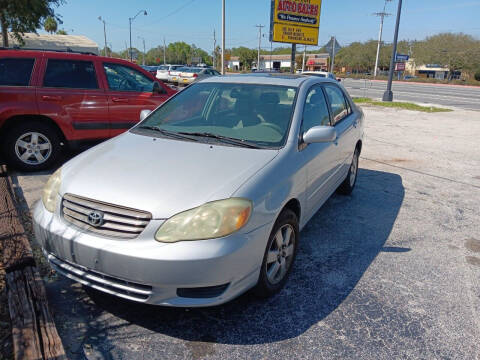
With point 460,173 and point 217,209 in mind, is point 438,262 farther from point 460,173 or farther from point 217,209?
point 460,173

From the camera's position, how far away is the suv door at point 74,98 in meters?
5.64

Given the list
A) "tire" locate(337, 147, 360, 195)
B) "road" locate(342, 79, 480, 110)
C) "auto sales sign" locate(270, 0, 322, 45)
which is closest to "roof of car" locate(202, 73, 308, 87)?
"tire" locate(337, 147, 360, 195)

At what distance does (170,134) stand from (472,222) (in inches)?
147

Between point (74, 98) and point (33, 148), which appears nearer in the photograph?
point (33, 148)

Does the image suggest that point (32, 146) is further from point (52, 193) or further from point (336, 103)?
point (336, 103)

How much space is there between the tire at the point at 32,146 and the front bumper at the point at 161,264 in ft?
12.0

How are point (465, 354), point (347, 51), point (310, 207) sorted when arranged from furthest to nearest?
1. point (347, 51)
2. point (310, 207)
3. point (465, 354)

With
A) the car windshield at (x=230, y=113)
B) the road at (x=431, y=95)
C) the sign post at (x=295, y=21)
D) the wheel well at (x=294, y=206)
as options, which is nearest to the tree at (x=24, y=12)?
the sign post at (x=295, y=21)

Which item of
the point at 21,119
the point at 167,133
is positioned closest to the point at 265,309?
the point at 167,133

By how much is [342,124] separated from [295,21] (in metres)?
14.5

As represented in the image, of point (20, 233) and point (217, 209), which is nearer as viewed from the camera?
point (217, 209)

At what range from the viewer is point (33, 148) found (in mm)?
5664

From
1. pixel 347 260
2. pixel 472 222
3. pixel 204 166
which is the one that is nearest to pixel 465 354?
pixel 347 260

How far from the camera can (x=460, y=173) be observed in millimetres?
6844
